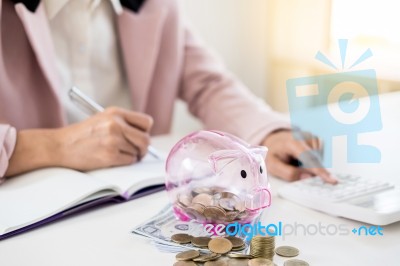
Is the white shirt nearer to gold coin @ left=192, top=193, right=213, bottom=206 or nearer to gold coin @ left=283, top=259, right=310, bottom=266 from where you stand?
gold coin @ left=192, top=193, right=213, bottom=206

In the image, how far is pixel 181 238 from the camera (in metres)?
0.62

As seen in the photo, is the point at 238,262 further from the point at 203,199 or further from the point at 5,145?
the point at 5,145

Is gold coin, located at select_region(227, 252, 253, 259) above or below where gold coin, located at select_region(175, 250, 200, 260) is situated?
below

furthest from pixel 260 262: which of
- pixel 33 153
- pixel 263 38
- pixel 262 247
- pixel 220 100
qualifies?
pixel 263 38

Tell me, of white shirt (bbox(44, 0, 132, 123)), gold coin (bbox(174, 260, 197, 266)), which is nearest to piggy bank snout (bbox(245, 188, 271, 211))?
gold coin (bbox(174, 260, 197, 266))

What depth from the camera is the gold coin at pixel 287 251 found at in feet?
1.92

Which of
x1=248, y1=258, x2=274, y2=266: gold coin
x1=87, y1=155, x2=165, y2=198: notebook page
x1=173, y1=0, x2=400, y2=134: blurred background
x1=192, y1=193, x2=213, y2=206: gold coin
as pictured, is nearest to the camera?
x1=248, y1=258, x2=274, y2=266: gold coin

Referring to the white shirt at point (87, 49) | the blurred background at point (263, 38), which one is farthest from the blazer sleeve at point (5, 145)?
the blurred background at point (263, 38)

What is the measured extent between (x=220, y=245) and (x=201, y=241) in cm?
3

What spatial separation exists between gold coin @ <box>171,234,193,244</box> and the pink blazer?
1.00 ft

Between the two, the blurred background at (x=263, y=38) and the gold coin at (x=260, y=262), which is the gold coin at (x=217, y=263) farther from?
the blurred background at (x=263, y=38)

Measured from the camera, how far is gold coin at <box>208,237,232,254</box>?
58 centimetres

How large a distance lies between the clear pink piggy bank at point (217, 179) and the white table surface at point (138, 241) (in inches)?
2.4

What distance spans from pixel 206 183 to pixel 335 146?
25cm
